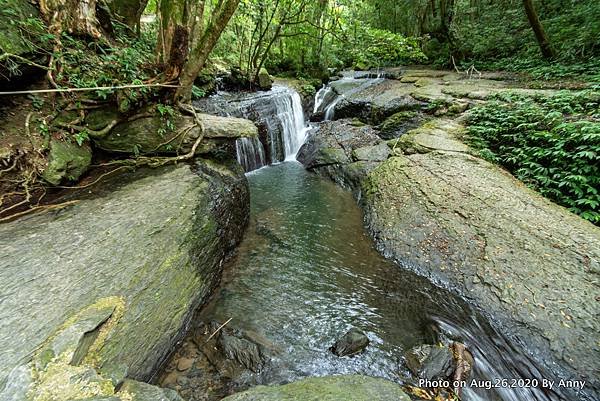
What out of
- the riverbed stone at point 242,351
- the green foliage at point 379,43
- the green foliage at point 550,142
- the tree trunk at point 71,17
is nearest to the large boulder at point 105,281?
the riverbed stone at point 242,351

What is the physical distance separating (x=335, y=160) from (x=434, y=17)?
488 inches

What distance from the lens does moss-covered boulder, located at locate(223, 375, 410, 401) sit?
2.02 meters

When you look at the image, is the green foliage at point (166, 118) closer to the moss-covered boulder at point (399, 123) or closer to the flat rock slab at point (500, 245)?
the flat rock slab at point (500, 245)

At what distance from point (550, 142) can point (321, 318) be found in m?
4.90

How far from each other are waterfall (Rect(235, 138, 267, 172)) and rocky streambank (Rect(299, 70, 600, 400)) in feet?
5.93

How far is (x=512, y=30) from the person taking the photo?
41.9 ft

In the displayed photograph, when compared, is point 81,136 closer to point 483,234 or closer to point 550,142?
point 483,234

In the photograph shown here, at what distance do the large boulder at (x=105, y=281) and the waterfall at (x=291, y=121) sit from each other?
559 cm

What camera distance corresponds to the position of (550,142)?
5004 mm

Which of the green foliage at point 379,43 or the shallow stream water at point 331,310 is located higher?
the green foliage at point 379,43

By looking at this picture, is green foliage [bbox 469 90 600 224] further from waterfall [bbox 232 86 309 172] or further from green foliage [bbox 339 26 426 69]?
green foliage [bbox 339 26 426 69]

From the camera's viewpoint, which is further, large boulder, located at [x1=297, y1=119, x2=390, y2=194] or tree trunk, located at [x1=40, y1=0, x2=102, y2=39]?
large boulder, located at [x1=297, y1=119, x2=390, y2=194]

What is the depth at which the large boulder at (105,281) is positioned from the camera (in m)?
1.87

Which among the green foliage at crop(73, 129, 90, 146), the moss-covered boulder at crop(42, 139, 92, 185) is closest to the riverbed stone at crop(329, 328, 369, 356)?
the moss-covered boulder at crop(42, 139, 92, 185)
